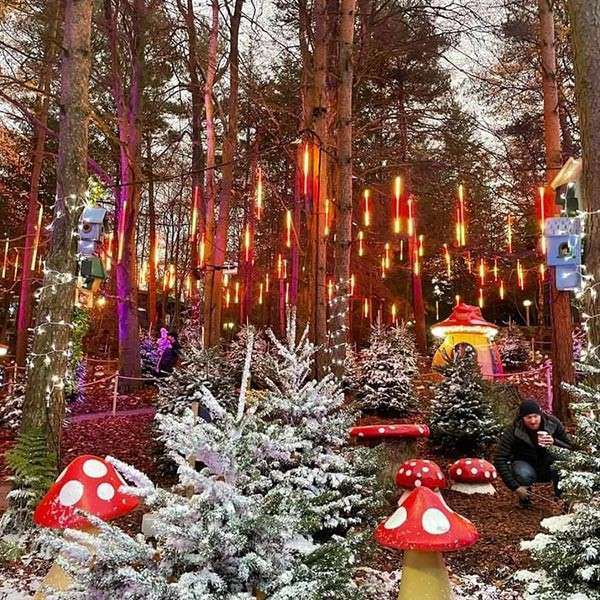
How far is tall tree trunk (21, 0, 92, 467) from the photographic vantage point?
6762mm

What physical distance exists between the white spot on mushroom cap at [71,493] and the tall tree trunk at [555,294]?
8.10 meters

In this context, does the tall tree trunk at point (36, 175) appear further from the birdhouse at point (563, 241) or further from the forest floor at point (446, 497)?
the birdhouse at point (563, 241)

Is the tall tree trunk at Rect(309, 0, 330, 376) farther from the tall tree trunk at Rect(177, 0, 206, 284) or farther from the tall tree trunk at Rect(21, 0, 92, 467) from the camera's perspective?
the tall tree trunk at Rect(177, 0, 206, 284)

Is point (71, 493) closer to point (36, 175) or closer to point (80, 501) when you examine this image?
point (80, 501)

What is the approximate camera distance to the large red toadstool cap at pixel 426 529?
3512 millimetres

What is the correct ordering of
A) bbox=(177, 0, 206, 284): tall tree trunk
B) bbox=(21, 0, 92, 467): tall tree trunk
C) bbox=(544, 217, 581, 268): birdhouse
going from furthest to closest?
bbox=(177, 0, 206, 284): tall tree trunk
bbox=(21, 0, 92, 467): tall tree trunk
bbox=(544, 217, 581, 268): birdhouse

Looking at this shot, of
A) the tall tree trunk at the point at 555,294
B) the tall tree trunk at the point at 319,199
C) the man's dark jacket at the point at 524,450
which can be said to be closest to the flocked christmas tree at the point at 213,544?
the man's dark jacket at the point at 524,450

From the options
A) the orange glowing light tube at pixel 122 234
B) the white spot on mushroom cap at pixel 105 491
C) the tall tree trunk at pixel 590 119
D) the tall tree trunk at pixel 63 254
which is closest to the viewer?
the white spot on mushroom cap at pixel 105 491

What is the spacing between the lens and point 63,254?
22.8 ft

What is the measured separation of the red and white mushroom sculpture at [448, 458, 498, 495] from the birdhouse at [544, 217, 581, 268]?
2584 mm

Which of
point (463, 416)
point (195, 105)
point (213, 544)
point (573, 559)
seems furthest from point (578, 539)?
point (195, 105)

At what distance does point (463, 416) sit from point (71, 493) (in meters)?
6.57

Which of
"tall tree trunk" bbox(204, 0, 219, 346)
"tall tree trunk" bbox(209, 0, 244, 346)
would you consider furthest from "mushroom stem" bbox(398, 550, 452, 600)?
"tall tree trunk" bbox(209, 0, 244, 346)

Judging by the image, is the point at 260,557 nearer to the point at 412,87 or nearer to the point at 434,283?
the point at 412,87
